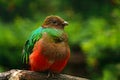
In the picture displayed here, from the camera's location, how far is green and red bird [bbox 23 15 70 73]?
7121 mm

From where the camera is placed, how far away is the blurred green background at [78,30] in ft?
33.5

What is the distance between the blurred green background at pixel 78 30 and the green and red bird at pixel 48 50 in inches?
103

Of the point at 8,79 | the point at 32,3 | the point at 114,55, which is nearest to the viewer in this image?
the point at 8,79

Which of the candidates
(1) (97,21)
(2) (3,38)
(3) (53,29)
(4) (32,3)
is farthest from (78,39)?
(3) (53,29)

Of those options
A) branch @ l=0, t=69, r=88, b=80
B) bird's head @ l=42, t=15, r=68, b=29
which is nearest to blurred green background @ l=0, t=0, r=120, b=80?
bird's head @ l=42, t=15, r=68, b=29

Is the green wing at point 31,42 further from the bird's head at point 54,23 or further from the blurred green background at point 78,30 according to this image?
the blurred green background at point 78,30

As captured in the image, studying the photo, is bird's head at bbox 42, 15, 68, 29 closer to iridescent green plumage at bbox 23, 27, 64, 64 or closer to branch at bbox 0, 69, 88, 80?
iridescent green plumage at bbox 23, 27, 64, 64

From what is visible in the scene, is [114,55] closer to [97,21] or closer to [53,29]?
[97,21]

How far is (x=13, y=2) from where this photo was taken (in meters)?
12.6

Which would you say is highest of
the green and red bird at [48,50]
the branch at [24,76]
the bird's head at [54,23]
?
the bird's head at [54,23]

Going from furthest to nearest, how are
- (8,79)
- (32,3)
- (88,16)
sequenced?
(32,3) < (88,16) < (8,79)

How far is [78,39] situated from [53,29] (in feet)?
12.9

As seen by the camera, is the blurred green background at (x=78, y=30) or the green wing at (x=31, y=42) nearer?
the green wing at (x=31, y=42)

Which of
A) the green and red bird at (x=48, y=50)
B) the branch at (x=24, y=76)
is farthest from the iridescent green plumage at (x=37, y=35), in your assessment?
the branch at (x=24, y=76)
